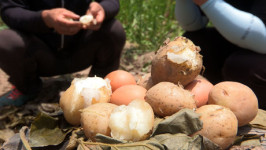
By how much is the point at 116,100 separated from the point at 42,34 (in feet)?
4.76

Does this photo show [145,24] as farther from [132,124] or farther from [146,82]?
[132,124]

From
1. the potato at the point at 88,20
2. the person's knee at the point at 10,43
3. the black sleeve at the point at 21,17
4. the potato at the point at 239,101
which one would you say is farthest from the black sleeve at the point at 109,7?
the potato at the point at 239,101

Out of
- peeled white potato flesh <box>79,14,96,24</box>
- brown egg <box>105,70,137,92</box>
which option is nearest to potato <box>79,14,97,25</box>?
peeled white potato flesh <box>79,14,96,24</box>

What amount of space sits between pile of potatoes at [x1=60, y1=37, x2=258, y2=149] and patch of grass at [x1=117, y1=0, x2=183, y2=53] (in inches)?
90.8

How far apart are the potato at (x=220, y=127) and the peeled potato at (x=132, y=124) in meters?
0.19

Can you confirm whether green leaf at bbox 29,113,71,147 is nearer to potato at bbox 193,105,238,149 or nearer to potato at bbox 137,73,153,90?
potato at bbox 137,73,153,90

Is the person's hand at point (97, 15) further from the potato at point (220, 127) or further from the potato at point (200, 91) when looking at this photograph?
the potato at point (220, 127)

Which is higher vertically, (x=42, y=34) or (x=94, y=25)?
(x=94, y=25)

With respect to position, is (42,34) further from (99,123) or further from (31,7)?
(99,123)

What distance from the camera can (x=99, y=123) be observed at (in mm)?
892

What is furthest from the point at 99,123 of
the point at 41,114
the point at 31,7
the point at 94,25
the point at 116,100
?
the point at 31,7

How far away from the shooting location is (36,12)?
6.81 feet

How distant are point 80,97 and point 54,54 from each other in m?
1.35

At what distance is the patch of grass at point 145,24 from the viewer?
3.47 meters
